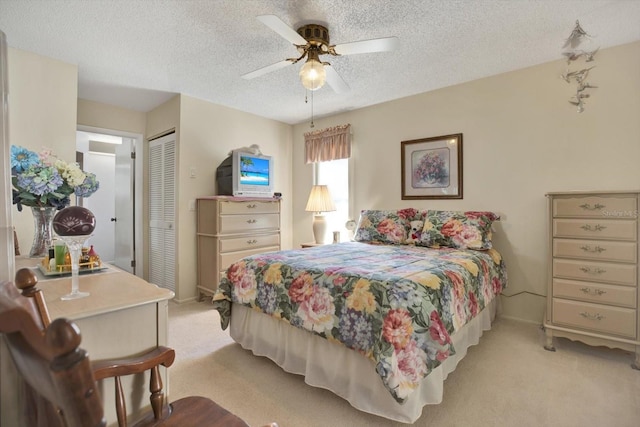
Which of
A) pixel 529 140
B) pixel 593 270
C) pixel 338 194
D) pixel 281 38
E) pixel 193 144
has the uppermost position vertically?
pixel 281 38

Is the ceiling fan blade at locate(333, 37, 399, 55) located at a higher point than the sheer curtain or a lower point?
higher

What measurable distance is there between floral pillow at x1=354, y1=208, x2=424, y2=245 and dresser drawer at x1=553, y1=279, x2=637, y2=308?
1.30 m

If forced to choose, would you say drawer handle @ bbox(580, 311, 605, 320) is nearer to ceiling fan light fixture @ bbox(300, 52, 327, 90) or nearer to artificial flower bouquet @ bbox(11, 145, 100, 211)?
ceiling fan light fixture @ bbox(300, 52, 327, 90)

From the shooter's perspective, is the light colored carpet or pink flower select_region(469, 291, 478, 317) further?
pink flower select_region(469, 291, 478, 317)

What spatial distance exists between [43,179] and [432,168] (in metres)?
3.32

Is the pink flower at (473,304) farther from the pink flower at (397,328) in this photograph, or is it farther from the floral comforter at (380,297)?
the pink flower at (397,328)

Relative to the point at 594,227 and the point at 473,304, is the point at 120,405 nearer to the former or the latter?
the point at 473,304

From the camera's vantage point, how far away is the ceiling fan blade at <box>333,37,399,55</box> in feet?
6.20

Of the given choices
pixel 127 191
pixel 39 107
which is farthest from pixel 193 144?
pixel 127 191

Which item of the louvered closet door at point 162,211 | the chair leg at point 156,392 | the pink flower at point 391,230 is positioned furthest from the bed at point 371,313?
the louvered closet door at point 162,211

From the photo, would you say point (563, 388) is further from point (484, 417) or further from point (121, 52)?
point (121, 52)

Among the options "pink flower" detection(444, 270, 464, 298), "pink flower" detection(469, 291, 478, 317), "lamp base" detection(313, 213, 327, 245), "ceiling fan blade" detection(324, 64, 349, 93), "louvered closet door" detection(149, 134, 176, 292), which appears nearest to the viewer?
"pink flower" detection(444, 270, 464, 298)

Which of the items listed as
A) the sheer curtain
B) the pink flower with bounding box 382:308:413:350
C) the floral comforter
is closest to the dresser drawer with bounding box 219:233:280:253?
the sheer curtain

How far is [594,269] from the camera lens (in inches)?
84.6
